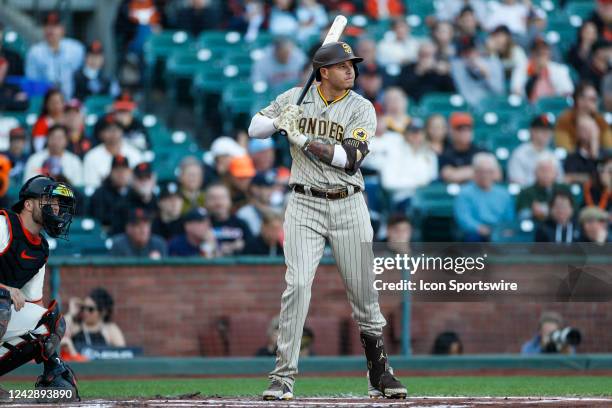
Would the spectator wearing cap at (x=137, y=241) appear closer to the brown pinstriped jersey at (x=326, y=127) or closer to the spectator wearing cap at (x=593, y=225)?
the spectator wearing cap at (x=593, y=225)

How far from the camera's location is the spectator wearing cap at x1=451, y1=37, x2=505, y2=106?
1489 centimetres

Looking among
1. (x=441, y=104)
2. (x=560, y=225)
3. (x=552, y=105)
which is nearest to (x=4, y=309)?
(x=560, y=225)

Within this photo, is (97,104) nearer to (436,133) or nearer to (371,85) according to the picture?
(371,85)

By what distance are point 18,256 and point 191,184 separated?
16.8ft

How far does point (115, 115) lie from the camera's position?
42.1ft

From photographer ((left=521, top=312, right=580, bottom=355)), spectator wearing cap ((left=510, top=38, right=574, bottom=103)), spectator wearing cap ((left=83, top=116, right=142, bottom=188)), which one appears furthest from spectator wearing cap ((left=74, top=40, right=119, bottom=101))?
photographer ((left=521, top=312, right=580, bottom=355))

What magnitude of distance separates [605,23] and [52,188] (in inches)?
421

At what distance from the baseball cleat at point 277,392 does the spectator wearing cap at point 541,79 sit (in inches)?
344

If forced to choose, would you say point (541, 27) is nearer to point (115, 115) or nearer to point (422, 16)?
point (422, 16)

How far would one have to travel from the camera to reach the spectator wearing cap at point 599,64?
1532 cm

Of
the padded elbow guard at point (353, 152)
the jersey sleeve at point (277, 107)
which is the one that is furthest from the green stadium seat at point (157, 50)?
the padded elbow guard at point (353, 152)

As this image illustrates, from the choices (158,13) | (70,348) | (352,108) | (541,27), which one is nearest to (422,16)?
(541,27)

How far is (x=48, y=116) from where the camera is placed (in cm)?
1259

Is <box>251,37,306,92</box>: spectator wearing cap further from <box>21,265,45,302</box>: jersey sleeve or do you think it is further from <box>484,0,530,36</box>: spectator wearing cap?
<box>21,265,45,302</box>: jersey sleeve
